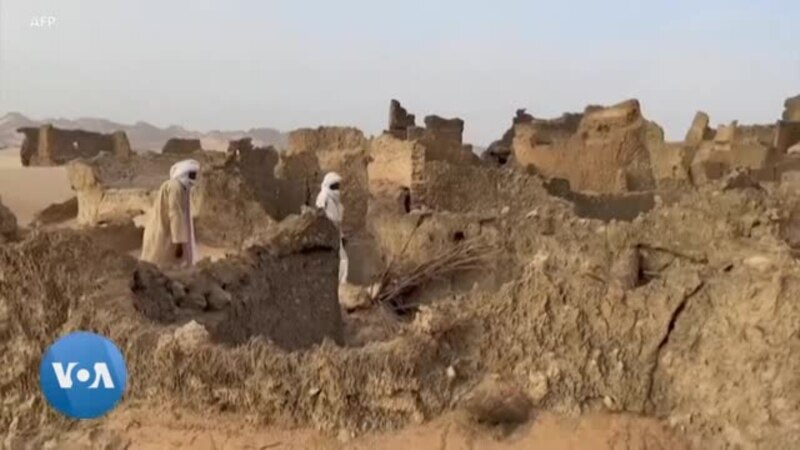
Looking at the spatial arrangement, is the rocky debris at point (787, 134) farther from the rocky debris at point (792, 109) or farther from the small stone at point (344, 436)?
the small stone at point (344, 436)

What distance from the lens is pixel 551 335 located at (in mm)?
3572

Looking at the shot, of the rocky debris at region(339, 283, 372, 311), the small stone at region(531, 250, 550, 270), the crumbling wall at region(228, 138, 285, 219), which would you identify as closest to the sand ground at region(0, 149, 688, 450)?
the small stone at region(531, 250, 550, 270)

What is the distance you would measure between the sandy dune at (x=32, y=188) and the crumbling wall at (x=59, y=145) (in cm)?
68

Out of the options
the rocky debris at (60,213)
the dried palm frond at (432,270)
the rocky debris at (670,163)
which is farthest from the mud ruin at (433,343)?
the rocky debris at (670,163)

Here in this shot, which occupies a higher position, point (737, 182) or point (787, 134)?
point (787, 134)

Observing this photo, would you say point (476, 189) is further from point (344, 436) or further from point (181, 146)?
point (181, 146)

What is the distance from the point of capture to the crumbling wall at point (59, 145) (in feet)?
89.6

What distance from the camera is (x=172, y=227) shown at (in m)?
7.30

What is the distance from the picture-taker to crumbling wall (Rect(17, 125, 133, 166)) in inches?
1075

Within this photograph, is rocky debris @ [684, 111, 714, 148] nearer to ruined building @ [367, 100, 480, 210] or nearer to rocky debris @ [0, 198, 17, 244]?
ruined building @ [367, 100, 480, 210]

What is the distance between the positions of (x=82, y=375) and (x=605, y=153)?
45.6 feet

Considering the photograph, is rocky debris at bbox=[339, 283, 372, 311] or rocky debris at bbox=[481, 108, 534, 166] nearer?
rocky debris at bbox=[339, 283, 372, 311]

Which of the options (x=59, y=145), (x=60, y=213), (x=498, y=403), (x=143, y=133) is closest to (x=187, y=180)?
(x=498, y=403)

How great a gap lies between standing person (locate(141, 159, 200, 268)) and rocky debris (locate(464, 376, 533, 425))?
4.07 metres
